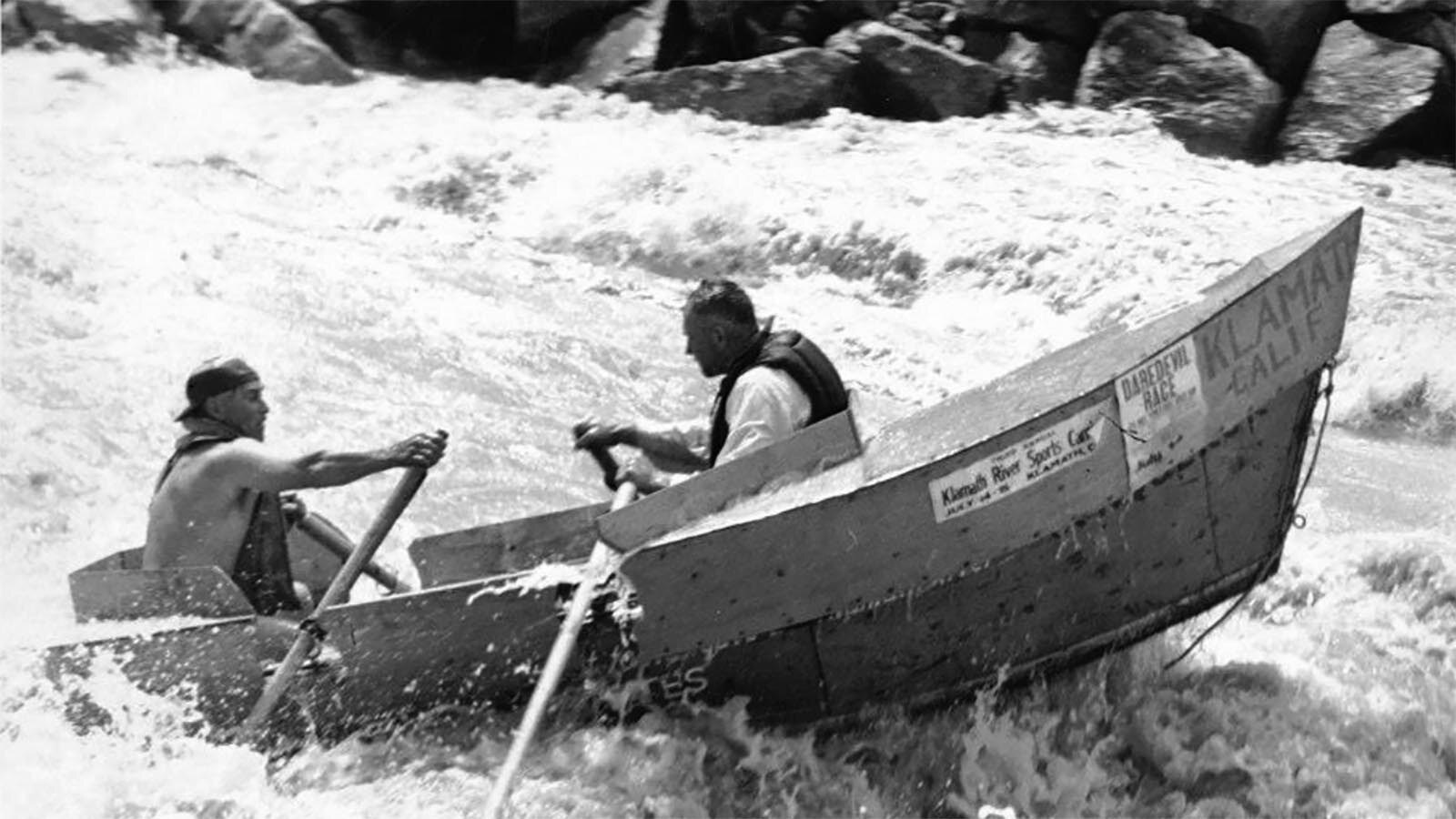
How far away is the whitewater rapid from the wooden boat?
17 centimetres

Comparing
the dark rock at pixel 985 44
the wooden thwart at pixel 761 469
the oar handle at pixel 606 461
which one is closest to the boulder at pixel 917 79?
the dark rock at pixel 985 44

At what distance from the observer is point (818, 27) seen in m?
15.8

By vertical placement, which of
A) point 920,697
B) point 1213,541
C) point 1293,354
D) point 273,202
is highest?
point 1293,354

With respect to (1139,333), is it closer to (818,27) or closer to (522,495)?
(522,495)

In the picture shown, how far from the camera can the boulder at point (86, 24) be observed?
16953mm

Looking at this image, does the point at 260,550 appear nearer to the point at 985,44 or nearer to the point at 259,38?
the point at 985,44

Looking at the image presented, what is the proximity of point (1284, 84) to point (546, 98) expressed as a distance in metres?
7.27

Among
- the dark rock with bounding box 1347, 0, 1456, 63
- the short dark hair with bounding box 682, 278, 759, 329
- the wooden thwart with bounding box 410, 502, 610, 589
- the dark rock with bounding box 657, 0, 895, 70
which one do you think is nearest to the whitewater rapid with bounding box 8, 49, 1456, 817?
the short dark hair with bounding box 682, 278, 759, 329

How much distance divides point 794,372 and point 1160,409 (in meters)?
1.19

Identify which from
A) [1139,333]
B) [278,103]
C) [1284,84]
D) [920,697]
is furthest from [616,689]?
[278,103]

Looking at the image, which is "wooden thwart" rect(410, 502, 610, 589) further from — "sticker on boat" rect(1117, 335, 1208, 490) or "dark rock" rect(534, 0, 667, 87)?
"dark rock" rect(534, 0, 667, 87)

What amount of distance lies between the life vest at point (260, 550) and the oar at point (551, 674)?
47.1 inches

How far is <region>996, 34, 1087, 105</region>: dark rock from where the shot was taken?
14.7 metres

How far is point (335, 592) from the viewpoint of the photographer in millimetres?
5047
